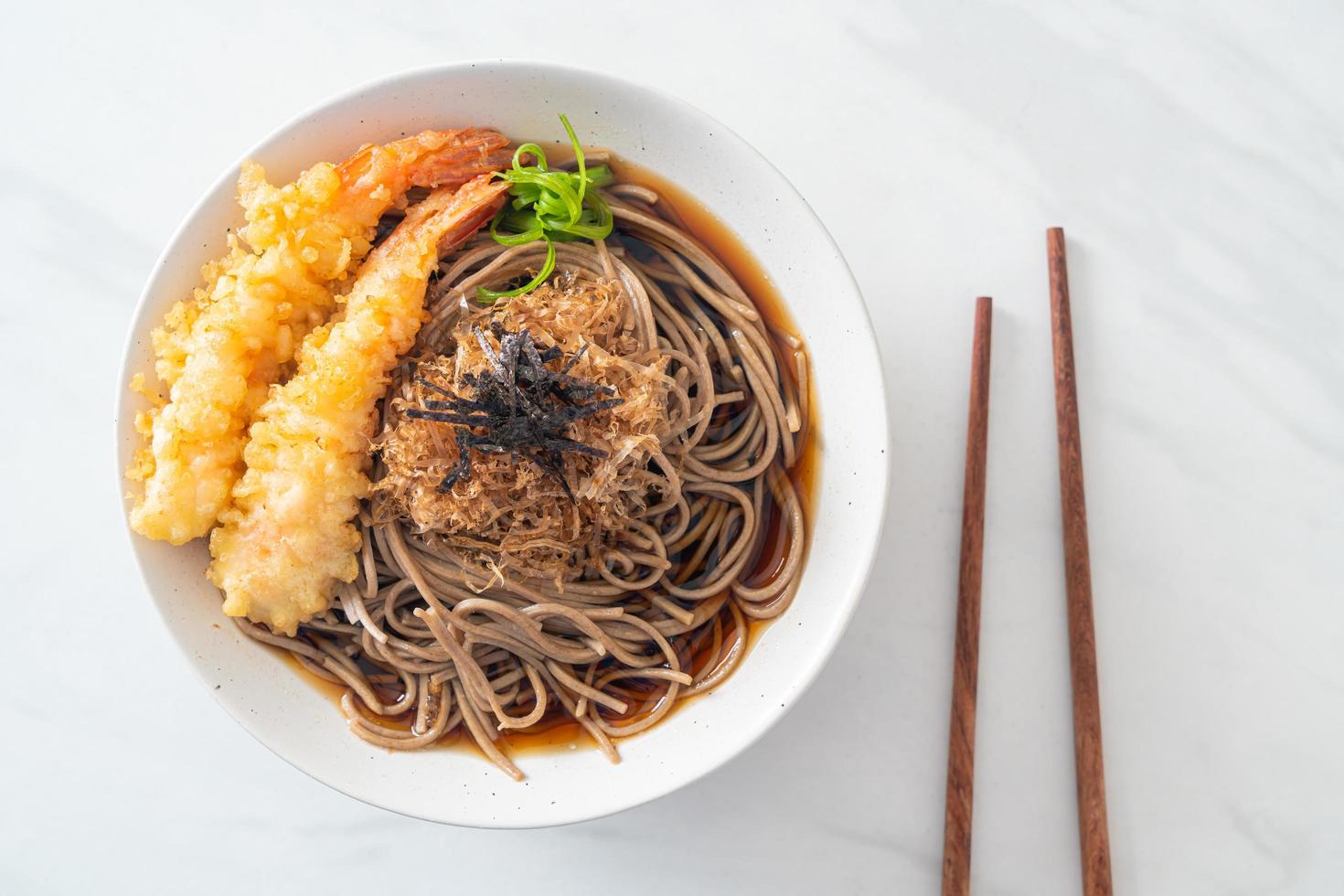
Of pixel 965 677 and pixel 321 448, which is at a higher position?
pixel 965 677

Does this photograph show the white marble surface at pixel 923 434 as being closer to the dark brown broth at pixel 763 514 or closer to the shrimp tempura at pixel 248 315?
the dark brown broth at pixel 763 514

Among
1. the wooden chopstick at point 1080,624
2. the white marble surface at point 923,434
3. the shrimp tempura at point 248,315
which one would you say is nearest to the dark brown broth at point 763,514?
the white marble surface at point 923,434

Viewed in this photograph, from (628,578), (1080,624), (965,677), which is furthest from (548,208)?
(1080,624)

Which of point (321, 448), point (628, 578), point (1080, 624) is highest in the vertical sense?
point (1080, 624)

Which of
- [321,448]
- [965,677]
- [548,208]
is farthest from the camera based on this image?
[965,677]

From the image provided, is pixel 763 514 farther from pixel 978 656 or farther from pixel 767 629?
pixel 978 656

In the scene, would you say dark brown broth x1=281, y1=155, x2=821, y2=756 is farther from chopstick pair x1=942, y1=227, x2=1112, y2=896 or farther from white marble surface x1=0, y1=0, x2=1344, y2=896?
chopstick pair x1=942, y1=227, x2=1112, y2=896
